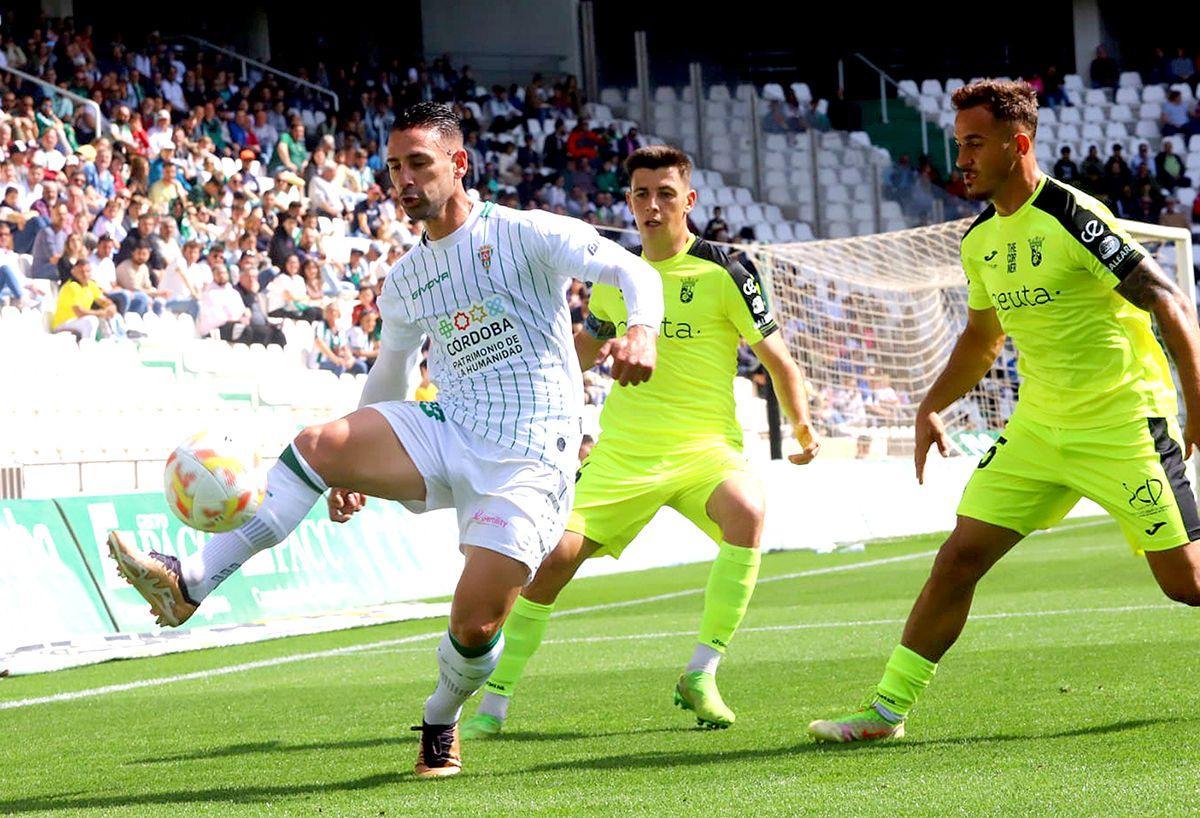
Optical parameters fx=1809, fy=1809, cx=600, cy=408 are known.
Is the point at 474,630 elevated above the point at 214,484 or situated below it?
below

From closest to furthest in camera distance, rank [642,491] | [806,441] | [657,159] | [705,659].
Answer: [705,659], [642,491], [806,441], [657,159]

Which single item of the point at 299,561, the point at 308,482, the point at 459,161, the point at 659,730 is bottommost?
the point at 299,561

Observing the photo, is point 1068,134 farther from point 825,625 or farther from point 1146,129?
point 825,625

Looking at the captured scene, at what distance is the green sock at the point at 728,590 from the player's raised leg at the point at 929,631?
108 cm

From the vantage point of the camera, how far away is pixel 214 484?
5242 millimetres

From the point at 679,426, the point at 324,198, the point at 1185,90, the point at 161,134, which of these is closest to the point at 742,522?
the point at 679,426

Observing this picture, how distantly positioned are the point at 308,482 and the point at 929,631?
2.22 meters

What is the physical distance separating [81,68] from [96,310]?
6459 millimetres

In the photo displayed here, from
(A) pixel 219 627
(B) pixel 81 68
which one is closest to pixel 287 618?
(A) pixel 219 627

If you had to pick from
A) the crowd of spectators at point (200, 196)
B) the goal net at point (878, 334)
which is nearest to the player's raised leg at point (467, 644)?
the crowd of spectators at point (200, 196)

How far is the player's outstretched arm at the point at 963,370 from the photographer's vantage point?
648 centimetres

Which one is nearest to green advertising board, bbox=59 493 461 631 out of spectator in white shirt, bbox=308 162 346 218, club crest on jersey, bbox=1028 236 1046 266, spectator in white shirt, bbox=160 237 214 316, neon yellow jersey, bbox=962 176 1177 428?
spectator in white shirt, bbox=160 237 214 316

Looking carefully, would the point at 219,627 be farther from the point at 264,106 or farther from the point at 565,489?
the point at 264,106

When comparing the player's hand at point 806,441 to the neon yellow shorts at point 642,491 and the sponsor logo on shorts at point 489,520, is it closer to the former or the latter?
the neon yellow shorts at point 642,491
